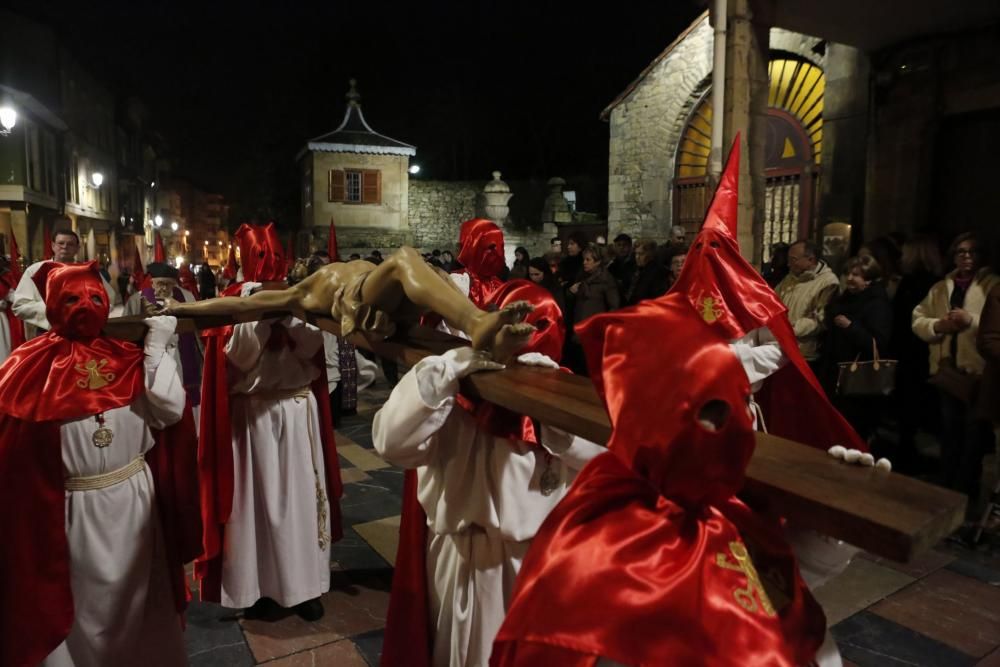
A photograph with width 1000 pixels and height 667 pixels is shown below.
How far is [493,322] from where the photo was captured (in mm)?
1922

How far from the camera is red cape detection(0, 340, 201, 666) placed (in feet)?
9.00

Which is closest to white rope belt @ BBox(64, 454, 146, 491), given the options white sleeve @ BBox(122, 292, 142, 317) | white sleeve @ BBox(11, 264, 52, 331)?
white sleeve @ BBox(11, 264, 52, 331)

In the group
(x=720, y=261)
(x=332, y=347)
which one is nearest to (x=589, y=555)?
(x=720, y=261)

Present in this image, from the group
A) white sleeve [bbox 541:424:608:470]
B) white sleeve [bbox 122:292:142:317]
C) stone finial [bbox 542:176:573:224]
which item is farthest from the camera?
stone finial [bbox 542:176:573:224]

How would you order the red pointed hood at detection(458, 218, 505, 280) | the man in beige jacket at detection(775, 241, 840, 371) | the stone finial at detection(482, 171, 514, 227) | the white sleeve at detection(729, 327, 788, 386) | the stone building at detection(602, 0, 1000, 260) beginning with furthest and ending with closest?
1. the stone finial at detection(482, 171, 514, 227)
2. the stone building at detection(602, 0, 1000, 260)
3. the man in beige jacket at detection(775, 241, 840, 371)
4. the red pointed hood at detection(458, 218, 505, 280)
5. the white sleeve at detection(729, 327, 788, 386)

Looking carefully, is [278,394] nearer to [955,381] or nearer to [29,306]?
[29,306]

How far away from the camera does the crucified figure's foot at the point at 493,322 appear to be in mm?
1899

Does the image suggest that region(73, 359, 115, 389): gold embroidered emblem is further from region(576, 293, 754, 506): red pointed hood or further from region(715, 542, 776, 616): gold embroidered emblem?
region(715, 542, 776, 616): gold embroidered emblem

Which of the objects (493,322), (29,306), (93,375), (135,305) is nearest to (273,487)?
(93,375)

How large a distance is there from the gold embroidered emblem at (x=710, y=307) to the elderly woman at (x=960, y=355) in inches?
135

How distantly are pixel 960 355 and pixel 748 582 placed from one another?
4.91m

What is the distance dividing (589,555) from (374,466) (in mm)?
5502

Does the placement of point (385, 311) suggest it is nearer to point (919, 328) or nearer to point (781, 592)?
point (781, 592)

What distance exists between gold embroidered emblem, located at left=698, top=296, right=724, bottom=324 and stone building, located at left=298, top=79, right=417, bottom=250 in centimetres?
2399
